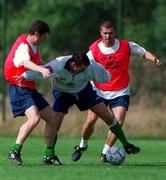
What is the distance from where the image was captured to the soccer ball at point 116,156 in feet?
45.1

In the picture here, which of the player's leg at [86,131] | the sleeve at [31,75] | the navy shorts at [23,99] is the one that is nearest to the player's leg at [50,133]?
the navy shorts at [23,99]

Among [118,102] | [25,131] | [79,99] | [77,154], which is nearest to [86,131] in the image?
[77,154]

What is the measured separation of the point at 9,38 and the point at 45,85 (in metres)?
9.91

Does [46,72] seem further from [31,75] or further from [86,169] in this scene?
[86,169]

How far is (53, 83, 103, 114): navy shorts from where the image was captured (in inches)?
550

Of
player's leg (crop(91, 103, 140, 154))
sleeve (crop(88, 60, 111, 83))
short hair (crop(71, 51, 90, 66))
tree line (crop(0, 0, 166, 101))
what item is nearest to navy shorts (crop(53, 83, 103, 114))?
player's leg (crop(91, 103, 140, 154))

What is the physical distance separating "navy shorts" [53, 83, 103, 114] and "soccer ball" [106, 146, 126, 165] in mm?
745

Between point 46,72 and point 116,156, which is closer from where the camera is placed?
point 46,72

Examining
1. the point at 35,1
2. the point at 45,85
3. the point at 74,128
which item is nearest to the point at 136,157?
the point at 74,128

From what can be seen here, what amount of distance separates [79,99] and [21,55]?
1246 millimetres

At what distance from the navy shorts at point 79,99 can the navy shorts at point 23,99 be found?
34 centimetres

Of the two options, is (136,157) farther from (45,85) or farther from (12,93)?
(45,85)

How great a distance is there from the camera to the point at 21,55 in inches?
523

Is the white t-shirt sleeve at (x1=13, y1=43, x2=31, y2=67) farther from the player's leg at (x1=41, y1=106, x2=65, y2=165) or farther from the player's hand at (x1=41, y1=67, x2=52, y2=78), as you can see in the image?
the player's leg at (x1=41, y1=106, x2=65, y2=165)
